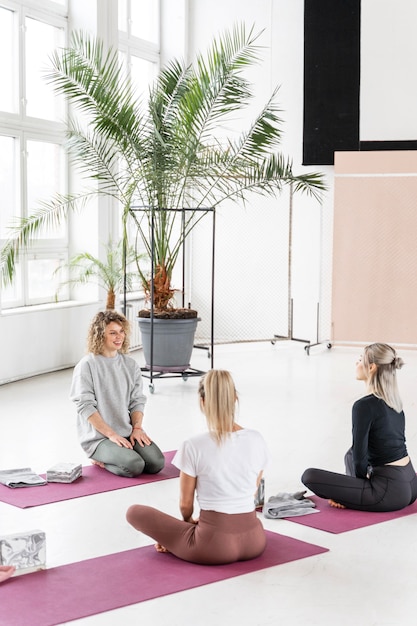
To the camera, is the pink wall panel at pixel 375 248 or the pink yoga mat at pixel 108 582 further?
the pink wall panel at pixel 375 248

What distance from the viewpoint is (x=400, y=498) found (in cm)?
468

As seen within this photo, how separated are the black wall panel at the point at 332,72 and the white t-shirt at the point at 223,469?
733 centimetres

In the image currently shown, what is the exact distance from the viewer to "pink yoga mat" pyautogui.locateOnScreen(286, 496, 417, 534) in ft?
14.6

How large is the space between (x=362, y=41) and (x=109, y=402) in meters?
6.72

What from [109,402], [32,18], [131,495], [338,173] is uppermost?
[32,18]

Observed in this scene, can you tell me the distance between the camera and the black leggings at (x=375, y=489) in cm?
467

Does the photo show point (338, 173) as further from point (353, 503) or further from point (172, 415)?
point (353, 503)

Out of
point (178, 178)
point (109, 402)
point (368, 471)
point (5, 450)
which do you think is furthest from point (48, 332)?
point (368, 471)

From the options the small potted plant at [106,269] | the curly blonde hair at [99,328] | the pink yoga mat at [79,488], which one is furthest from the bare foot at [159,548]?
the small potted plant at [106,269]

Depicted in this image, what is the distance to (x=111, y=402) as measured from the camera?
546 cm

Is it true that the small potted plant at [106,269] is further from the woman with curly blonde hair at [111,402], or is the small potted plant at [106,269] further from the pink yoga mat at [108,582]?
the pink yoga mat at [108,582]

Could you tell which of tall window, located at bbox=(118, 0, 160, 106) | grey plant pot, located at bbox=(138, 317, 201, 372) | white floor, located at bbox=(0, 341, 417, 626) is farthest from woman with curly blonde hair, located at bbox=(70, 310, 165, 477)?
tall window, located at bbox=(118, 0, 160, 106)

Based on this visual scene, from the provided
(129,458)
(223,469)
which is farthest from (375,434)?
(129,458)

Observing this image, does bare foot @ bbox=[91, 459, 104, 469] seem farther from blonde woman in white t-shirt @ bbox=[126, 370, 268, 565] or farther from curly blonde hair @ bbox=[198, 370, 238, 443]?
curly blonde hair @ bbox=[198, 370, 238, 443]
